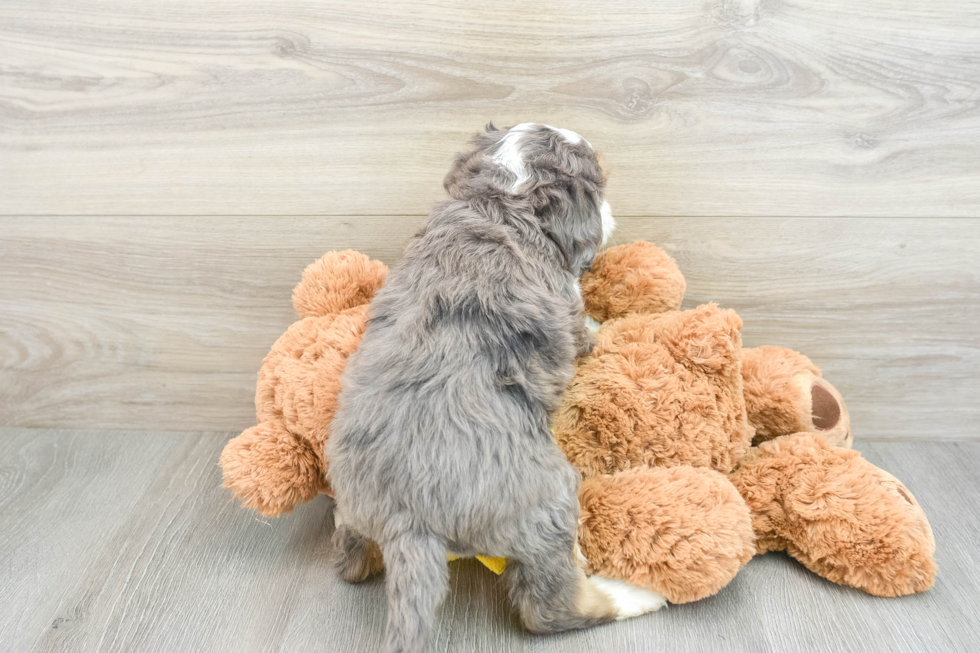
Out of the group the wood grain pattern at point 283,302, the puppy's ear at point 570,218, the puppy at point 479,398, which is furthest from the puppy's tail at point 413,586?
the wood grain pattern at point 283,302

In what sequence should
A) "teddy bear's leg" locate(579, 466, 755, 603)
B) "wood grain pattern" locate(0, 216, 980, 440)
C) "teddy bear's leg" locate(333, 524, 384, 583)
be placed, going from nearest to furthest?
"teddy bear's leg" locate(579, 466, 755, 603) < "teddy bear's leg" locate(333, 524, 384, 583) < "wood grain pattern" locate(0, 216, 980, 440)

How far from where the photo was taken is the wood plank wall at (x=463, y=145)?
3.44 ft

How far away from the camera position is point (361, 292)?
106 cm

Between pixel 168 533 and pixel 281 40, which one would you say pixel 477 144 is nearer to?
pixel 281 40

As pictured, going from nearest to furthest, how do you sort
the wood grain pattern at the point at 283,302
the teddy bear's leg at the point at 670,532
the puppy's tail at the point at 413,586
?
the puppy's tail at the point at 413,586
the teddy bear's leg at the point at 670,532
the wood grain pattern at the point at 283,302

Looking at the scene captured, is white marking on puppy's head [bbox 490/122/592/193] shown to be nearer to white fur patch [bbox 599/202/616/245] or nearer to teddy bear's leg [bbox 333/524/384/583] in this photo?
white fur patch [bbox 599/202/616/245]

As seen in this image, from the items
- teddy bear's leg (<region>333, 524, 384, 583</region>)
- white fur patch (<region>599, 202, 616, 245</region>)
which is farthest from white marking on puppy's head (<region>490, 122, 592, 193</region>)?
teddy bear's leg (<region>333, 524, 384, 583</region>)

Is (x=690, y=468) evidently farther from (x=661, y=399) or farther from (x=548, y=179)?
(x=548, y=179)

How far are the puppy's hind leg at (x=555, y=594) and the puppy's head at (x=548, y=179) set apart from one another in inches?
15.5

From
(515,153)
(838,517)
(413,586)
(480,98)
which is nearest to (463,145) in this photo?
(480,98)

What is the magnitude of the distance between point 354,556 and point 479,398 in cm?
38

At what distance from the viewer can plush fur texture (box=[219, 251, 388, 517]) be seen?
93 centimetres

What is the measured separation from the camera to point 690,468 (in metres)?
0.92

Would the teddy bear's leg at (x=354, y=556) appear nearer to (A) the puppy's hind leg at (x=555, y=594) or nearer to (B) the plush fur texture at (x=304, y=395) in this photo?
(B) the plush fur texture at (x=304, y=395)
